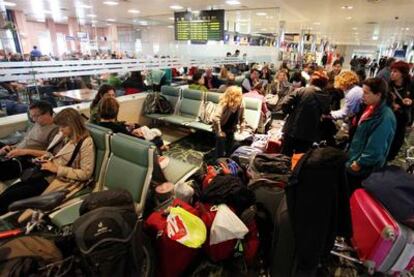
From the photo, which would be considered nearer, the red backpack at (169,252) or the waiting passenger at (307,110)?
the red backpack at (169,252)

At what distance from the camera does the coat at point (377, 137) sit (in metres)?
1.96

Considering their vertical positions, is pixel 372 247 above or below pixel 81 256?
below

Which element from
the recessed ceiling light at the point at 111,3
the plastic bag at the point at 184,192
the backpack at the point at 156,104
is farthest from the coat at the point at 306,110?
the recessed ceiling light at the point at 111,3

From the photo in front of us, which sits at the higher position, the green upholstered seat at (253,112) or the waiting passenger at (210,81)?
the waiting passenger at (210,81)

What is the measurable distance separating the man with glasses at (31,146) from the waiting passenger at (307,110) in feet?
8.55

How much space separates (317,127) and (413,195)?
1383 millimetres

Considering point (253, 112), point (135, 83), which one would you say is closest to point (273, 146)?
point (253, 112)

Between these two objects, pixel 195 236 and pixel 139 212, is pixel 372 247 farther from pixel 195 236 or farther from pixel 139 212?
pixel 139 212

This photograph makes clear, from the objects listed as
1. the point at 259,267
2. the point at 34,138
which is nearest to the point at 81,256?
the point at 259,267

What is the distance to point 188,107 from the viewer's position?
4.75m

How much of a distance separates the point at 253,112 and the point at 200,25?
4804 mm

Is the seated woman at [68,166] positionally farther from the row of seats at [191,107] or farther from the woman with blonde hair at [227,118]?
the row of seats at [191,107]

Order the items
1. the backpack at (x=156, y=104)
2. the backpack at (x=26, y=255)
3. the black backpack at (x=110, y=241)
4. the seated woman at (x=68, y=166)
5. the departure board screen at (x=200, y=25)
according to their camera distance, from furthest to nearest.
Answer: the departure board screen at (x=200, y=25), the backpack at (x=156, y=104), the seated woman at (x=68, y=166), the black backpack at (x=110, y=241), the backpack at (x=26, y=255)

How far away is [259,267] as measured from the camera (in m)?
1.99
